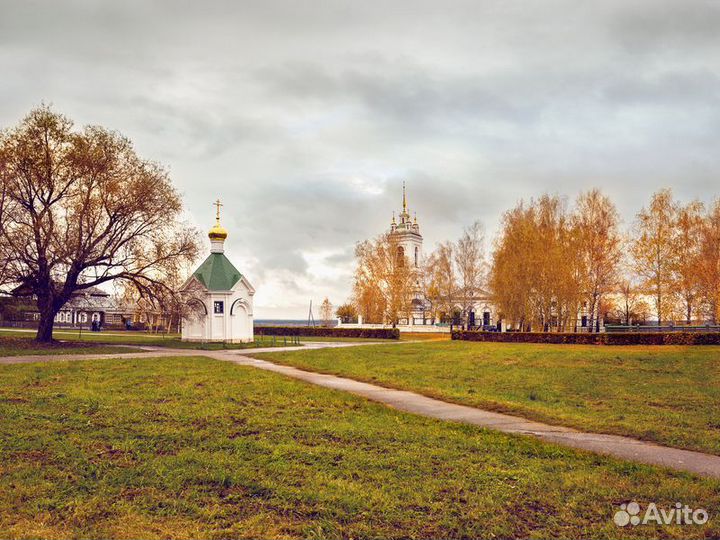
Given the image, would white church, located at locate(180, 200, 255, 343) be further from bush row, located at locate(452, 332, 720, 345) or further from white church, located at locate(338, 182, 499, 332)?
white church, located at locate(338, 182, 499, 332)

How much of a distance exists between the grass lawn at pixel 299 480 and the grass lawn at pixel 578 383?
8.57ft

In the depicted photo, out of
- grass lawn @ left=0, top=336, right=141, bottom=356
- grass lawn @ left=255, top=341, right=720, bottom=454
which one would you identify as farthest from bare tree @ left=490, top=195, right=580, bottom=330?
grass lawn @ left=0, top=336, right=141, bottom=356

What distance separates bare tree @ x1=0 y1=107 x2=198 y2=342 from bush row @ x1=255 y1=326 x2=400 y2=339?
67.7ft

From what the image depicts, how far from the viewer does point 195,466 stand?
6.81m

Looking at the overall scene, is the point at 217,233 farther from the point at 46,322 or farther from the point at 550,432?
the point at 550,432

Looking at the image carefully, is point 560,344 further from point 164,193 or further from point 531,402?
point 164,193

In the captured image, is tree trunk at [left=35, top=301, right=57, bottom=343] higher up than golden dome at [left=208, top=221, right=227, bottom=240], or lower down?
lower down

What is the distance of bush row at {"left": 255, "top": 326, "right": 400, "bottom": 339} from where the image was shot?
163 ft

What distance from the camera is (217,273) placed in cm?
3838

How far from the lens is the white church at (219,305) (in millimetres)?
37344

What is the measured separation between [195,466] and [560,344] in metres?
29.7

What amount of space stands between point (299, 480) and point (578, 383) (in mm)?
11467

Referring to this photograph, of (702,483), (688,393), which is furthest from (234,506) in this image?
(688,393)

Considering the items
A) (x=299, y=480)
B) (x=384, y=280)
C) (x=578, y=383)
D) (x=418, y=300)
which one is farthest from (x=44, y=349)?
(x=418, y=300)
